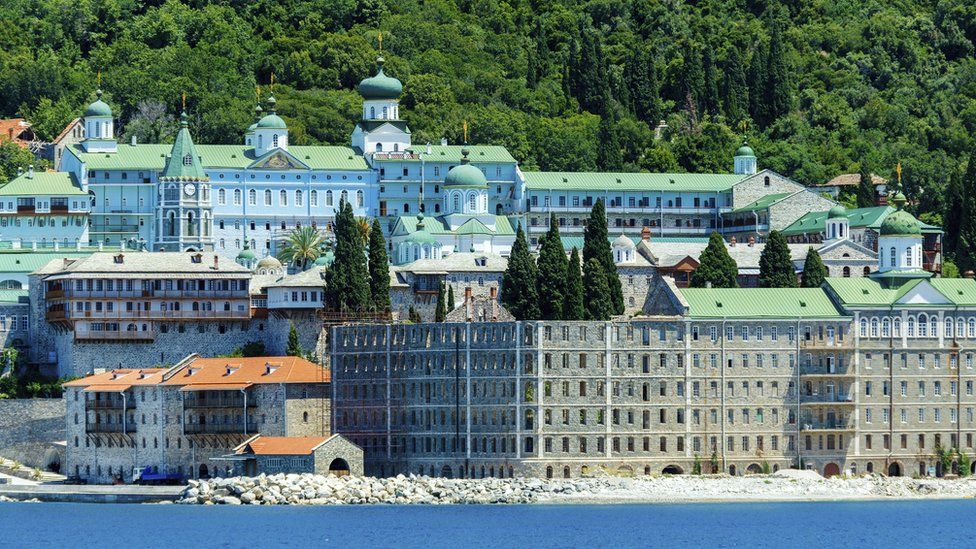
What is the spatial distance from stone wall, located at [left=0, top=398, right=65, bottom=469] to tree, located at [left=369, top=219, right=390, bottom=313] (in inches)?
662

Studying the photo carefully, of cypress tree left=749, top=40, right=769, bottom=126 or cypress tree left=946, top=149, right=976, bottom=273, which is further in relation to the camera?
cypress tree left=749, top=40, right=769, bottom=126

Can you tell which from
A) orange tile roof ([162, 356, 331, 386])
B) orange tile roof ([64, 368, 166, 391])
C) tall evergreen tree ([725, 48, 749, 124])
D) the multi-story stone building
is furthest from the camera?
tall evergreen tree ([725, 48, 749, 124])

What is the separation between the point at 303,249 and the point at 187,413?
871 inches

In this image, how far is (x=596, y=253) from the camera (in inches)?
5315

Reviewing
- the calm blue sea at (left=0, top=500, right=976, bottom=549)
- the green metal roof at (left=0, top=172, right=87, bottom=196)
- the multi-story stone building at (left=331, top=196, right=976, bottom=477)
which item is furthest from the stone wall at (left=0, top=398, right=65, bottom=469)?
the green metal roof at (left=0, top=172, right=87, bottom=196)

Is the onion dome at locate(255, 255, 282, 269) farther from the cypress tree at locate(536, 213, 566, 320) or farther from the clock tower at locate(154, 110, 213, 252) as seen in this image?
the cypress tree at locate(536, 213, 566, 320)

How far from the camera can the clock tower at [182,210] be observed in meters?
153

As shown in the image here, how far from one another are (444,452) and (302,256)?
2707 centimetres

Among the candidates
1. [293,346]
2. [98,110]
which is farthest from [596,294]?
[98,110]

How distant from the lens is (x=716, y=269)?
141875 mm

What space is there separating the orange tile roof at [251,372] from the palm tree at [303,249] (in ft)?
58.9

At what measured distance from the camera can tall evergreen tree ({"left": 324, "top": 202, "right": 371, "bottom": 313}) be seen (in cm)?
13275

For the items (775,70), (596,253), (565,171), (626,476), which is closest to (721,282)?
(596,253)

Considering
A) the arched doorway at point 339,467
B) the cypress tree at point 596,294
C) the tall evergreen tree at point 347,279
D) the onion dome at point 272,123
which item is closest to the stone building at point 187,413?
the tall evergreen tree at point 347,279
